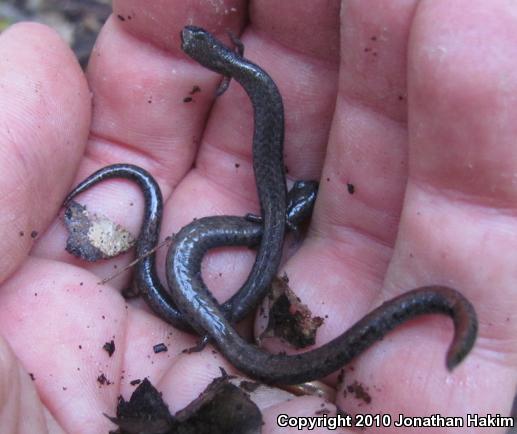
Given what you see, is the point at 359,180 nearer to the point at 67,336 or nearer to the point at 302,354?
the point at 302,354

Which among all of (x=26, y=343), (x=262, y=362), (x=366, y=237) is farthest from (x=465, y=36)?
(x=26, y=343)

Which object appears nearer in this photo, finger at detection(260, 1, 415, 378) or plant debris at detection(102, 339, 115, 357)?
finger at detection(260, 1, 415, 378)

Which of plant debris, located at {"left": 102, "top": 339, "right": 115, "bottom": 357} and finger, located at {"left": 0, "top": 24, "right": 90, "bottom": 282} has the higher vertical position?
finger, located at {"left": 0, "top": 24, "right": 90, "bottom": 282}

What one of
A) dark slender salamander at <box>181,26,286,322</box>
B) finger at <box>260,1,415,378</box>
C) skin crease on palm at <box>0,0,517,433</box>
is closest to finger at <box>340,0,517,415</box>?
skin crease on palm at <box>0,0,517,433</box>

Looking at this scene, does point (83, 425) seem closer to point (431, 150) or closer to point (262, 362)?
point (262, 362)

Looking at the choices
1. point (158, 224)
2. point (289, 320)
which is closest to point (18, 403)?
point (289, 320)

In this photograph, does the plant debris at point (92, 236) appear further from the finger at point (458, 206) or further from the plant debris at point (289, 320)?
the finger at point (458, 206)

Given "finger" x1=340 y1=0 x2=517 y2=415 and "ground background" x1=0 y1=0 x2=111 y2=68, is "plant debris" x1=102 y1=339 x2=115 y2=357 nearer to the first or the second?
"finger" x1=340 y1=0 x2=517 y2=415
